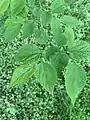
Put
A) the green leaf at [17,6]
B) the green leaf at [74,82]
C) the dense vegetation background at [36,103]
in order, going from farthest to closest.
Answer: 1. the dense vegetation background at [36,103]
2. the green leaf at [17,6]
3. the green leaf at [74,82]

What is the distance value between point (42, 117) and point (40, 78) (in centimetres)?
181

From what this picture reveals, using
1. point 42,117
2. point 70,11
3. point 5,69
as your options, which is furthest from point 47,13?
point 70,11

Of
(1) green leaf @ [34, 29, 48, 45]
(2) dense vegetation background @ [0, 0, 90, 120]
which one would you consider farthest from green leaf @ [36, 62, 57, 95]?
(2) dense vegetation background @ [0, 0, 90, 120]

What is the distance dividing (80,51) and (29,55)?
0.10 meters

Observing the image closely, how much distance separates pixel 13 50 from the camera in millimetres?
2740

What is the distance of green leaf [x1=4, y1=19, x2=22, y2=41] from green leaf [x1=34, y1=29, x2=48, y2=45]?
0.04 metres

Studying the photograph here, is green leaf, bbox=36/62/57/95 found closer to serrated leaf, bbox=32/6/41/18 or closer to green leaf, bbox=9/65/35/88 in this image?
green leaf, bbox=9/65/35/88

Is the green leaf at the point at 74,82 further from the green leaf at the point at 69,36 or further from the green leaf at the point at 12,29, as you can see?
the green leaf at the point at 12,29

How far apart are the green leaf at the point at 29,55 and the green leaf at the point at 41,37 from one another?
4 cm

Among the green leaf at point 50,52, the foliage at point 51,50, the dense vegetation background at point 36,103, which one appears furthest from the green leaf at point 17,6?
the dense vegetation background at point 36,103

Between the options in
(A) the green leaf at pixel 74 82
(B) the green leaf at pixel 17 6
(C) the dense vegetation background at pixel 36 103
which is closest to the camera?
(A) the green leaf at pixel 74 82

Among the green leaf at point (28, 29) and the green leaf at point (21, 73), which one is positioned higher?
the green leaf at point (28, 29)

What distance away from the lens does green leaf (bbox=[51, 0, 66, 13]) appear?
0.71m

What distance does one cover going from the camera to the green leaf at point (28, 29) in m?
0.74
